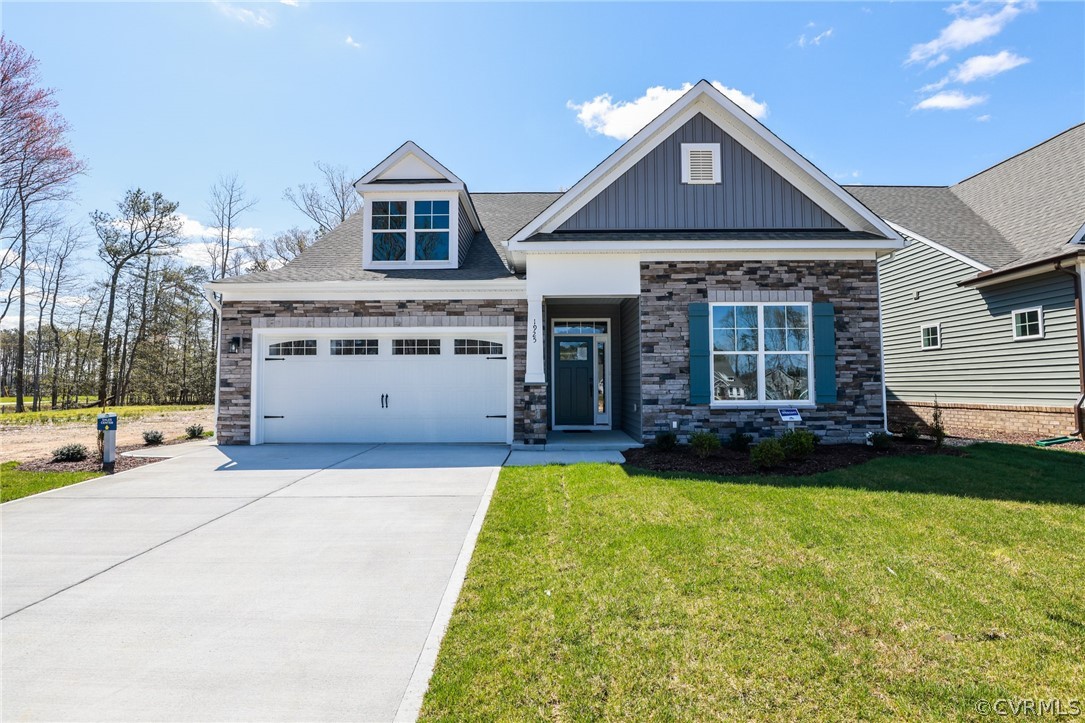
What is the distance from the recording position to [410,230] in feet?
37.3

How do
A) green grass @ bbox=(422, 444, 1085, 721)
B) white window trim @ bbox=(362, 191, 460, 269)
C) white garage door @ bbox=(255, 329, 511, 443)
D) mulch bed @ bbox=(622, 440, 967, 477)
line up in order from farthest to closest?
white window trim @ bbox=(362, 191, 460, 269) → white garage door @ bbox=(255, 329, 511, 443) → mulch bed @ bbox=(622, 440, 967, 477) → green grass @ bbox=(422, 444, 1085, 721)

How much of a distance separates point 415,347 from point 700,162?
6766 mm

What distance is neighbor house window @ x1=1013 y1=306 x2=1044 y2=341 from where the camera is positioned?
1077 cm

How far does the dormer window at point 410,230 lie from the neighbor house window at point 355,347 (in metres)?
1.93

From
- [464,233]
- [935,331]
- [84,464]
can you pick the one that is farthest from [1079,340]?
[84,464]

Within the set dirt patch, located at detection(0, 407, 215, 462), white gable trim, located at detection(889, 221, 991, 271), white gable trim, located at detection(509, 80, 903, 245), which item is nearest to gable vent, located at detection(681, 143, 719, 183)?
white gable trim, located at detection(509, 80, 903, 245)

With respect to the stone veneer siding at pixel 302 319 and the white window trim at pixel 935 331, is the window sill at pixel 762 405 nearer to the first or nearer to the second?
the stone veneer siding at pixel 302 319

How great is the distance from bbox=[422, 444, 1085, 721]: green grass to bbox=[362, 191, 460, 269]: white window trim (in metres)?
6.93

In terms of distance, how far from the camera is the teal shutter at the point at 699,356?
9.34 meters

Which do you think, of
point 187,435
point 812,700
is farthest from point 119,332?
point 812,700

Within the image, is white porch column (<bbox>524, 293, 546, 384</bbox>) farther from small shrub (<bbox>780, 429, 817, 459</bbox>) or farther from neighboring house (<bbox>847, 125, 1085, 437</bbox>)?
neighboring house (<bbox>847, 125, 1085, 437</bbox>)

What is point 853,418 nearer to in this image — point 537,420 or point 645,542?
point 537,420

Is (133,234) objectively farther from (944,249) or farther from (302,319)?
(944,249)

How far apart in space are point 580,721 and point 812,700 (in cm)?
113
